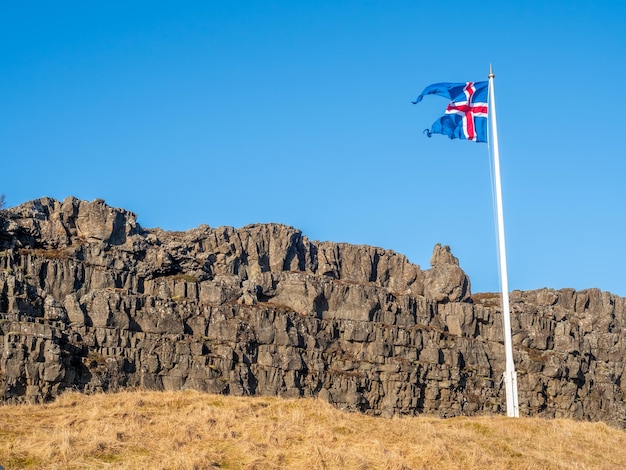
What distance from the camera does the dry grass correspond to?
28.9 m

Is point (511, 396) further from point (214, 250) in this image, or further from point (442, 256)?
point (442, 256)

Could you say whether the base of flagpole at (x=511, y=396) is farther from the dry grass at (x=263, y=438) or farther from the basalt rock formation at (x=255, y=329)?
the basalt rock formation at (x=255, y=329)

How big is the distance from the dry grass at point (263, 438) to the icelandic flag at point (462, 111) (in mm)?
16434

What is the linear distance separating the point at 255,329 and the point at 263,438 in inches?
1873

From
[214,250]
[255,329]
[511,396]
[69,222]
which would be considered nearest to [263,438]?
[511,396]

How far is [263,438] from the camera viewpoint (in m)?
31.8

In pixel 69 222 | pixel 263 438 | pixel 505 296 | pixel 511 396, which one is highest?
pixel 69 222

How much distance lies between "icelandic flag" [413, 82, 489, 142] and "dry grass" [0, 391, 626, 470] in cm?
1643

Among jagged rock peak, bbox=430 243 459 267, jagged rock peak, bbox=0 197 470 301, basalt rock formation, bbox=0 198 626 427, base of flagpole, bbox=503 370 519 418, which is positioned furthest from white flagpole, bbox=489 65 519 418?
jagged rock peak, bbox=430 243 459 267

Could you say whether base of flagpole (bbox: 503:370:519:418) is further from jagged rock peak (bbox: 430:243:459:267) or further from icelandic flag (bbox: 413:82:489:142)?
jagged rock peak (bbox: 430:243:459:267)

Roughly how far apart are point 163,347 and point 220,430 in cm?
4064

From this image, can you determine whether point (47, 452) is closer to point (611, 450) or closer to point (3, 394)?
point (611, 450)

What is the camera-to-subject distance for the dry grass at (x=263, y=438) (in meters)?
28.9

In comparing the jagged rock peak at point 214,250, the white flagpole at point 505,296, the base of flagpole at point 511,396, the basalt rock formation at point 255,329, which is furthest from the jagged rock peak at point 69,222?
the base of flagpole at point 511,396
